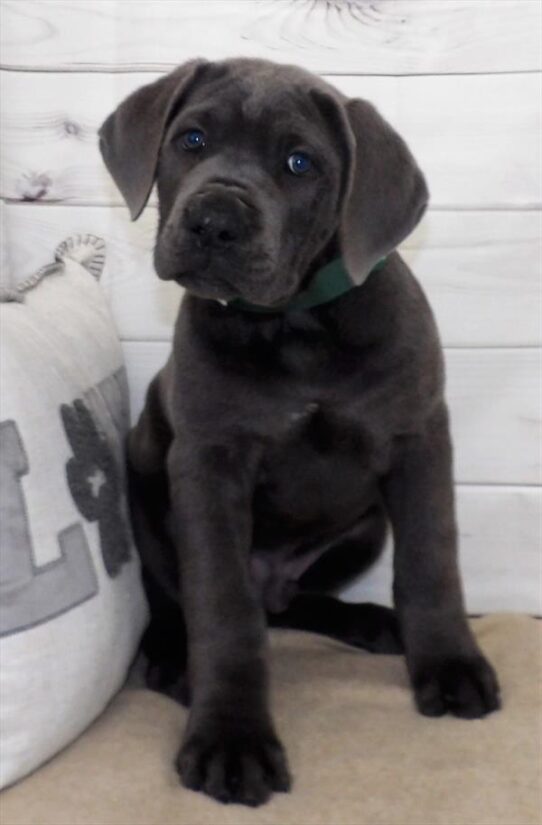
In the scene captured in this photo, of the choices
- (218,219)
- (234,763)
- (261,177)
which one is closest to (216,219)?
(218,219)

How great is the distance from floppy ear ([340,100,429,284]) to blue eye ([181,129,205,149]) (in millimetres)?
190

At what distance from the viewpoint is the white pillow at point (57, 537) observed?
53.9 inches

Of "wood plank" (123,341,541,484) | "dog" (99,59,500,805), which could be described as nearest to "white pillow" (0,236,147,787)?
"dog" (99,59,500,805)

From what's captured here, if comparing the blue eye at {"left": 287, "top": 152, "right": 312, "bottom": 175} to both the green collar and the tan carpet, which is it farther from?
the tan carpet

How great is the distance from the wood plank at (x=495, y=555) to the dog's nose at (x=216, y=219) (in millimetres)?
888

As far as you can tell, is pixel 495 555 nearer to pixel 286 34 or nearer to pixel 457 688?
pixel 457 688

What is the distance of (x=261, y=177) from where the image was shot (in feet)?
4.65

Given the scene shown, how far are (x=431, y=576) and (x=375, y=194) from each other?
535mm

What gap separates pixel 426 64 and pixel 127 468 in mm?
848

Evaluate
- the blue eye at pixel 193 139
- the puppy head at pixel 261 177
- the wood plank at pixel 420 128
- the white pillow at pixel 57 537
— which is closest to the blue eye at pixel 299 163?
the puppy head at pixel 261 177

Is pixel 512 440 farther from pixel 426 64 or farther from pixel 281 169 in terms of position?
pixel 281 169

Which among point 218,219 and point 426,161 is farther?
point 426,161

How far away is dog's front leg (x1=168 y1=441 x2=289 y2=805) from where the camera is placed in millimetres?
1367

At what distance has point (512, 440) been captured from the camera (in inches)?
80.7
